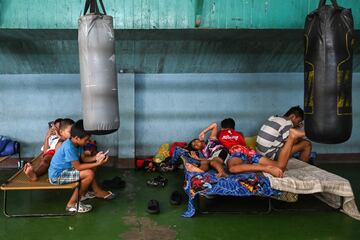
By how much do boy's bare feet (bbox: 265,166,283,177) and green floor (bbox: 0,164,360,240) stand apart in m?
0.49

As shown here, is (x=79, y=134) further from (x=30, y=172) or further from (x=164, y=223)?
(x=164, y=223)

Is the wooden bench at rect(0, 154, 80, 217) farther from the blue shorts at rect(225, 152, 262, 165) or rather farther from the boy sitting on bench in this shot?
the blue shorts at rect(225, 152, 262, 165)

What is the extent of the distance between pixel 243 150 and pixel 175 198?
3.57 feet

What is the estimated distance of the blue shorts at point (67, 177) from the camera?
3.81m

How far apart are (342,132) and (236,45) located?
3.17 m

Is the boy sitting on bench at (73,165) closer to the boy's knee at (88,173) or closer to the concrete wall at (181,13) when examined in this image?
the boy's knee at (88,173)

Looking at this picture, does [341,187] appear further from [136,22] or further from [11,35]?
[11,35]

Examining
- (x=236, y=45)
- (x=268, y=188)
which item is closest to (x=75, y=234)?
(x=268, y=188)

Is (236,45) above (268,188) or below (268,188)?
above

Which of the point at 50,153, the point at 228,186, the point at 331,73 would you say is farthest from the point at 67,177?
the point at 331,73

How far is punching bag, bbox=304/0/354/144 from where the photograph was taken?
8.39 feet

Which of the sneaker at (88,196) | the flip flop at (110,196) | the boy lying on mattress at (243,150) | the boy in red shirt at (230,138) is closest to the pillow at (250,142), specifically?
the boy lying on mattress at (243,150)

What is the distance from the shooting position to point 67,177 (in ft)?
12.6

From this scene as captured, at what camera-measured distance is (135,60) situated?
567 centimetres
